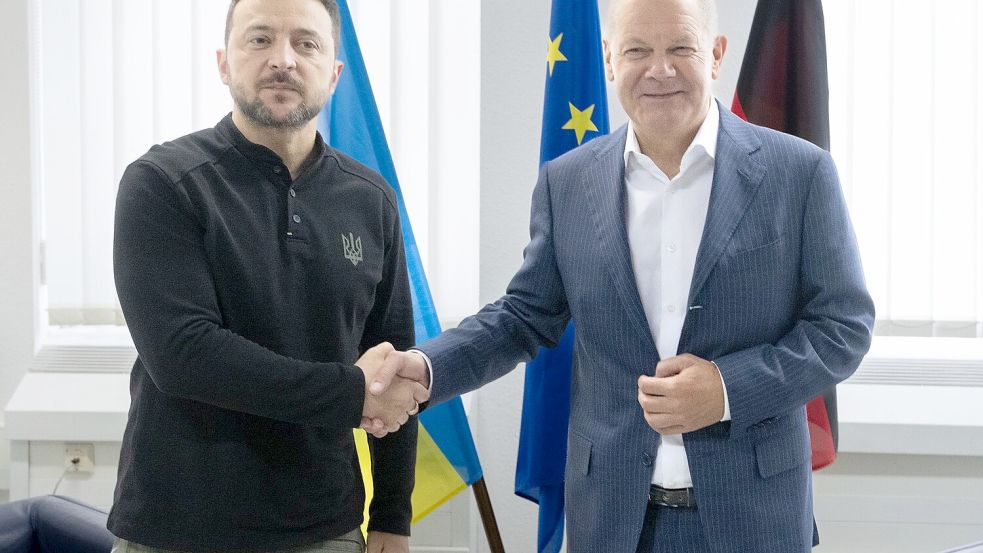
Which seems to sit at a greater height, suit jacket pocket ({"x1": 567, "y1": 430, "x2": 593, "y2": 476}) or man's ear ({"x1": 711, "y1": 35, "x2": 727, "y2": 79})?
man's ear ({"x1": 711, "y1": 35, "x2": 727, "y2": 79})

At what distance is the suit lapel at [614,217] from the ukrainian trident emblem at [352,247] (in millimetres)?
444

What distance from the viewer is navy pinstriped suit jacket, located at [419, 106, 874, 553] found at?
160cm

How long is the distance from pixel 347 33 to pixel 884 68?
1823mm

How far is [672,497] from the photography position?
1643 mm

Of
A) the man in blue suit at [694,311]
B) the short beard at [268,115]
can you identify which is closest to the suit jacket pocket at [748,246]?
the man in blue suit at [694,311]

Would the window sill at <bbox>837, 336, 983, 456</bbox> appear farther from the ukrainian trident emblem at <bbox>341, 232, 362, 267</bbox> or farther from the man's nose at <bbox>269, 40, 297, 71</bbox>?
the man's nose at <bbox>269, 40, 297, 71</bbox>

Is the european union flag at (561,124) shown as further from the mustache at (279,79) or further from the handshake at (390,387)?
the mustache at (279,79)

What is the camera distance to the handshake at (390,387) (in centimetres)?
170

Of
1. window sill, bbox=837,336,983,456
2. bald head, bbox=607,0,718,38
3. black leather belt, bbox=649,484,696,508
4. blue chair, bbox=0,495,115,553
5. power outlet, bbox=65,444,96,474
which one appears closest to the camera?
black leather belt, bbox=649,484,696,508

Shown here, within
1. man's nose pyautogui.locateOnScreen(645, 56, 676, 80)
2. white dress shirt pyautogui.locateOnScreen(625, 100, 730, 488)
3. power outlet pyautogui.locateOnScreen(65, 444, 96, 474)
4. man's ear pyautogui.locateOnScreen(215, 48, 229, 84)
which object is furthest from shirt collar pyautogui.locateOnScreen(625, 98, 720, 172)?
power outlet pyautogui.locateOnScreen(65, 444, 96, 474)

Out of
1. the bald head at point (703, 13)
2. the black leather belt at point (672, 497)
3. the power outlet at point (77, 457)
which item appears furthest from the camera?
the power outlet at point (77, 457)

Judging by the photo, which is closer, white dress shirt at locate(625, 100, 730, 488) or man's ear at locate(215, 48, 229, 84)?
white dress shirt at locate(625, 100, 730, 488)

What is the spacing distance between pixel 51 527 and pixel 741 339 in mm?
1934

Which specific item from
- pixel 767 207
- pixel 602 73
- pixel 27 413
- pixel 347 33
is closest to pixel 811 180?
pixel 767 207
